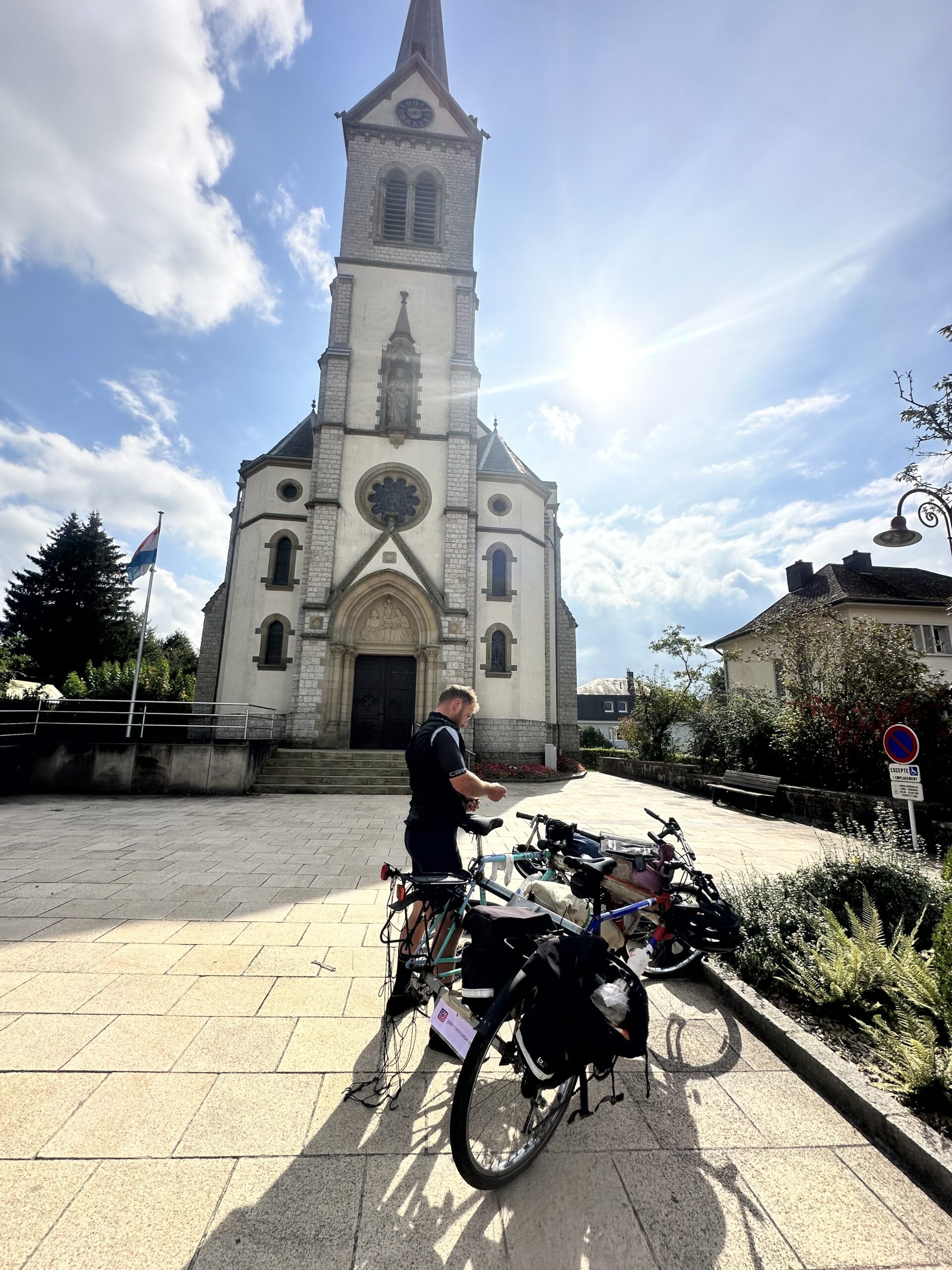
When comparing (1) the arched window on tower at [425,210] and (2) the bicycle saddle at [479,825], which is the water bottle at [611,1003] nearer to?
(2) the bicycle saddle at [479,825]

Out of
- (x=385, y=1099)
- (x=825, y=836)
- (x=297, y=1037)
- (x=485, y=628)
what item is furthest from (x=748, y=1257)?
(x=485, y=628)

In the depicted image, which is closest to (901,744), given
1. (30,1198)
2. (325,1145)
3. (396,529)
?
(325,1145)

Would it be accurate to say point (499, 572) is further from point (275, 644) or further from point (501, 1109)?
point (501, 1109)

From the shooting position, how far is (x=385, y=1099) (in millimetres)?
2533

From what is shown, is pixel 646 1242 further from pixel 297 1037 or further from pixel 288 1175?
pixel 297 1037

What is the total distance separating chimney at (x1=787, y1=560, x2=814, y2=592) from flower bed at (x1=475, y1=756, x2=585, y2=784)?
60.8 ft

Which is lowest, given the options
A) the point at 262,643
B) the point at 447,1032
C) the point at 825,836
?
the point at 825,836

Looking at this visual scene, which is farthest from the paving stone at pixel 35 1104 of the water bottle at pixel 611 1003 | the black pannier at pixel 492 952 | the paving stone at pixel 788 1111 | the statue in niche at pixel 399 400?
the statue in niche at pixel 399 400

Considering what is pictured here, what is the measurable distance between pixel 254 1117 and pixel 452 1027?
1.04 m

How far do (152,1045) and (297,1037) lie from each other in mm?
737

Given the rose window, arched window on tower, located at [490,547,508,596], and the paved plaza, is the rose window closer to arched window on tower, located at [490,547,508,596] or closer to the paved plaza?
arched window on tower, located at [490,547,508,596]

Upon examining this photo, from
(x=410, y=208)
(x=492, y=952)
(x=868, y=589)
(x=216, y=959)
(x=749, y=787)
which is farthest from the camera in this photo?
(x=868, y=589)

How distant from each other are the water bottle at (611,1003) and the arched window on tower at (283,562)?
18.7 m

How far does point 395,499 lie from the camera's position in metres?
19.1
